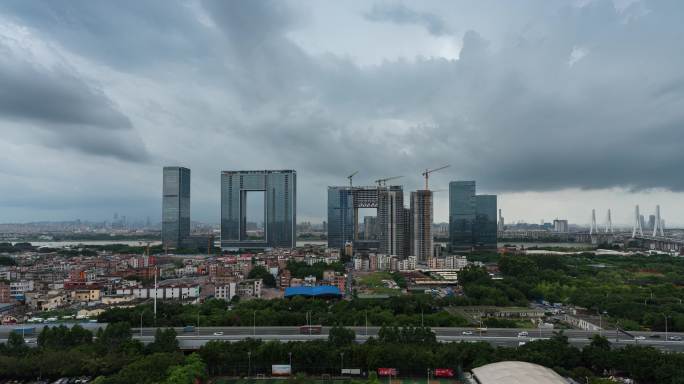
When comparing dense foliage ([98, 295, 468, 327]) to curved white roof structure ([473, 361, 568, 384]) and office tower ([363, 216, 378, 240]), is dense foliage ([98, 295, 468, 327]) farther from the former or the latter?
office tower ([363, 216, 378, 240])

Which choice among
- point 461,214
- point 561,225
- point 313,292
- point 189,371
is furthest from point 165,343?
point 561,225

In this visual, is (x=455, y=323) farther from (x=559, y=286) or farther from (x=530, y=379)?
(x=559, y=286)

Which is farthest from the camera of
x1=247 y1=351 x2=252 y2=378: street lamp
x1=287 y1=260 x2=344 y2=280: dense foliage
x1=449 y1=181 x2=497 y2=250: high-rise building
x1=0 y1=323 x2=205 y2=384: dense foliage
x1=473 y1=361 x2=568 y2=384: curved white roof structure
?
x1=449 y1=181 x2=497 y2=250: high-rise building

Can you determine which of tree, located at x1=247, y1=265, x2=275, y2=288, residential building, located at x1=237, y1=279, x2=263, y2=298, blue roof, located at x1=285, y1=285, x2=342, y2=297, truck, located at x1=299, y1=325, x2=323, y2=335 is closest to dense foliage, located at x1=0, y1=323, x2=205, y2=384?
truck, located at x1=299, y1=325, x2=323, y2=335

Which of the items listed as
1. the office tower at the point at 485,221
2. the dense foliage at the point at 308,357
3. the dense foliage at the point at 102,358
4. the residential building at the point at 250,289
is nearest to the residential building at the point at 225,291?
the residential building at the point at 250,289

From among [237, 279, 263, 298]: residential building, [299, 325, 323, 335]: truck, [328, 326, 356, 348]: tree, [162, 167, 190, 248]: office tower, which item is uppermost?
[162, 167, 190, 248]: office tower

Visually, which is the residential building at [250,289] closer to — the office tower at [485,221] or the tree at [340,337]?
the tree at [340,337]

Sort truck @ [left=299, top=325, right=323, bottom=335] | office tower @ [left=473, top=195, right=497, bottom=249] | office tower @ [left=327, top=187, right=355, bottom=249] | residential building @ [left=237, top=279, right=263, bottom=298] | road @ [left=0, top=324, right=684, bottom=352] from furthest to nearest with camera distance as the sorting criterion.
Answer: office tower @ [left=327, top=187, right=355, bottom=249]
office tower @ [left=473, top=195, right=497, bottom=249]
residential building @ [left=237, top=279, right=263, bottom=298]
truck @ [left=299, top=325, right=323, bottom=335]
road @ [left=0, top=324, right=684, bottom=352]
